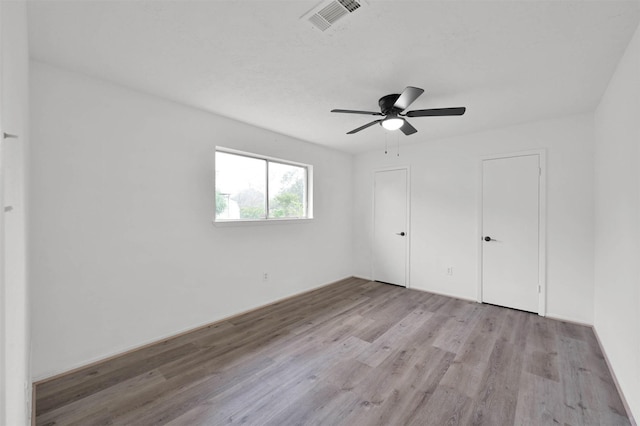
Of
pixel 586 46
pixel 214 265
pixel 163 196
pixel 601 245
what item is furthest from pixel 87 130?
pixel 601 245

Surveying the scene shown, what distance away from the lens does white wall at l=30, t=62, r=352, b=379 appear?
7.06 feet

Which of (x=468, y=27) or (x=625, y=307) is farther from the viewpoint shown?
(x=625, y=307)

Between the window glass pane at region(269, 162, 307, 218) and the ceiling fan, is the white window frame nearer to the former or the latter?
the window glass pane at region(269, 162, 307, 218)

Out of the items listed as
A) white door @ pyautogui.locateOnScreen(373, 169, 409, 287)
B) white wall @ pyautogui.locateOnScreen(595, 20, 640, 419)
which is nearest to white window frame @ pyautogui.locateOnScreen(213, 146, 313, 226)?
white door @ pyautogui.locateOnScreen(373, 169, 409, 287)

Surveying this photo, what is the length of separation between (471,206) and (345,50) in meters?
3.05

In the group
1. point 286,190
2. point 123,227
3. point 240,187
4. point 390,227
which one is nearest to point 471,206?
point 390,227

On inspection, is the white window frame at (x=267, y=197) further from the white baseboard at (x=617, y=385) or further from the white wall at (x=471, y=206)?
the white baseboard at (x=617, y=385)

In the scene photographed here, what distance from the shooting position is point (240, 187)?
11.8ft

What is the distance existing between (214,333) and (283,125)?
2608 millimetres

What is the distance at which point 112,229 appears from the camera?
8.05ft

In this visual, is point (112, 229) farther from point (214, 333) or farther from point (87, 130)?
point (214, 333)

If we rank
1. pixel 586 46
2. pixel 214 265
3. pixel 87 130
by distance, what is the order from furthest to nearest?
pixel 214 265 → pixel 87 130 → pixel 586 46

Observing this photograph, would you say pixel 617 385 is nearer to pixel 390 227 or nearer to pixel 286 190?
pixel 390 227

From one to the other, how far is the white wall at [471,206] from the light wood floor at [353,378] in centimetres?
68
